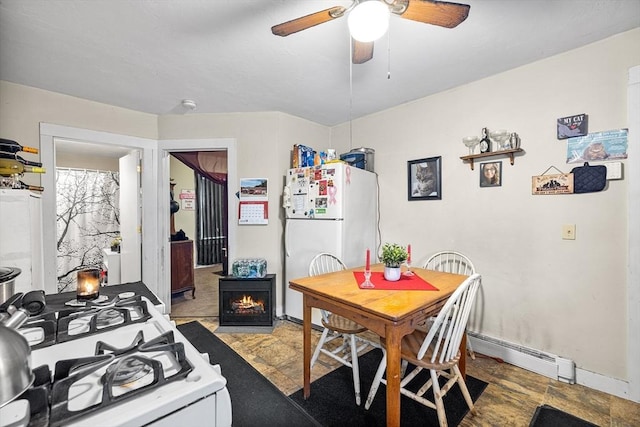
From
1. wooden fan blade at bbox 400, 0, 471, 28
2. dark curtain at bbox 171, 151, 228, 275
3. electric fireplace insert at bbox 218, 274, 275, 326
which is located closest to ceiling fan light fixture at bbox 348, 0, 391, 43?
wooden fan blade at bbox 400, 0, 471, 28

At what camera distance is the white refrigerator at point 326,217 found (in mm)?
2625

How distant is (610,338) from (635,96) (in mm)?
1571

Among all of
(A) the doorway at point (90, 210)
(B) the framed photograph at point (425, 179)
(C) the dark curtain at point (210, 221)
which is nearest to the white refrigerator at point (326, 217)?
(B) the framed photograph at point (425, 179)

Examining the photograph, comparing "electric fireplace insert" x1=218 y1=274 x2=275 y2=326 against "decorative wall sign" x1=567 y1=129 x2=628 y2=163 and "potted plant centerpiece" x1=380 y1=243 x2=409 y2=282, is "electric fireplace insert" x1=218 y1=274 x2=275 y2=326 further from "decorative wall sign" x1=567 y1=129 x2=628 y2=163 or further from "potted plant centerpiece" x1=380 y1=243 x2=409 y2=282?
"decorative wall sign" x1=567 y1=129 x2=628 y2=163

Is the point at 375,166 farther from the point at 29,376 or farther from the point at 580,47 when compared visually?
the point at 29,376

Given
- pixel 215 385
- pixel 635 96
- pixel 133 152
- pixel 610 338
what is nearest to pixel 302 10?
pixel 215 385

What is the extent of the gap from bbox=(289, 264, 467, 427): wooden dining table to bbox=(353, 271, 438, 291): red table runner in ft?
0.13

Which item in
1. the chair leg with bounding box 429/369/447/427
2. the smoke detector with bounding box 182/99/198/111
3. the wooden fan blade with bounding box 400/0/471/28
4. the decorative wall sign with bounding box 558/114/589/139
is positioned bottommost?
the chair leg with bounding box 429/369/447/427

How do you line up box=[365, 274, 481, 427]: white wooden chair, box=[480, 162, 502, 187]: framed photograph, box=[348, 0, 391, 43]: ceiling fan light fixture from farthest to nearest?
1. box=[480, 162, 502, 187]: framed photograph
2. box=[365, 274, 481, 427]: white wooden chair
3. box=[348, 0, 391, 43]: ceiling fan light fixture

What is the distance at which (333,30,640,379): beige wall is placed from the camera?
185 cm

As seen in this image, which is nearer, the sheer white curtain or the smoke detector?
the smoke detector

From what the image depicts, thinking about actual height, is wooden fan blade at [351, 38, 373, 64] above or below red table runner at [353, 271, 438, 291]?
above

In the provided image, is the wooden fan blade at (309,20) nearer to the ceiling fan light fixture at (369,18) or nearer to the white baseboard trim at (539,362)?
the ceiling fan light fixture at (369,18)

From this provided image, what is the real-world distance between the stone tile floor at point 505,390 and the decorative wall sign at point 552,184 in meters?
1.36
